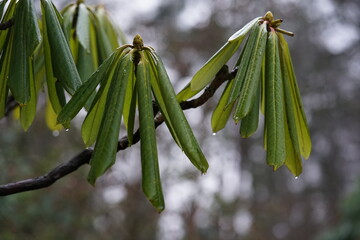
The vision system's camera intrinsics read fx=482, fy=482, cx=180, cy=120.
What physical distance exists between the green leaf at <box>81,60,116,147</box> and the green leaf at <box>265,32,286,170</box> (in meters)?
0.33

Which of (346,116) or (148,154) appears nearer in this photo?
(148,154)

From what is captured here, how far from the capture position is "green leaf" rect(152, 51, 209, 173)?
0.93m

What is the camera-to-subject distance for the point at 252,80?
A: 1.00 m

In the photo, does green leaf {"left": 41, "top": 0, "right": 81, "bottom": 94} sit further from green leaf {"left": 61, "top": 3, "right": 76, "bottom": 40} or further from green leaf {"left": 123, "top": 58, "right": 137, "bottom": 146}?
green leaf {"left": 61, "top": 3, "right": 76, "bottom": 40}

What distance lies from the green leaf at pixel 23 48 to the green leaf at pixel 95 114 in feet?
0.45

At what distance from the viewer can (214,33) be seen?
29.7 feet

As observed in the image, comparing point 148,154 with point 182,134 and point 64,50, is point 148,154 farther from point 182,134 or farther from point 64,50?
point 64,50

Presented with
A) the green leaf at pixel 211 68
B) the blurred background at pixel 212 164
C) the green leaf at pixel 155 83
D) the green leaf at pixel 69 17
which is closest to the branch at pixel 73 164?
the green leaf at pixel 211 68

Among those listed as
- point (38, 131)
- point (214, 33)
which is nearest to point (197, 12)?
point (214, 33)

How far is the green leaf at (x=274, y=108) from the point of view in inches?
38.4

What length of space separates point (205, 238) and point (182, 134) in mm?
6440

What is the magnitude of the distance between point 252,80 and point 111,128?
308mm

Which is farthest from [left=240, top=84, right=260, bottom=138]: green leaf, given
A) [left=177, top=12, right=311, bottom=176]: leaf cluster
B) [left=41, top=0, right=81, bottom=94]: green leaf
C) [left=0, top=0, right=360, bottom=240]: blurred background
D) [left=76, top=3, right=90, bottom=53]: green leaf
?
[left=0, top=0, right=360, bottom=240]: blurred background

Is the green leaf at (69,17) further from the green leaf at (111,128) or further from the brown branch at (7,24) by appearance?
the green leaf at (111,128)
